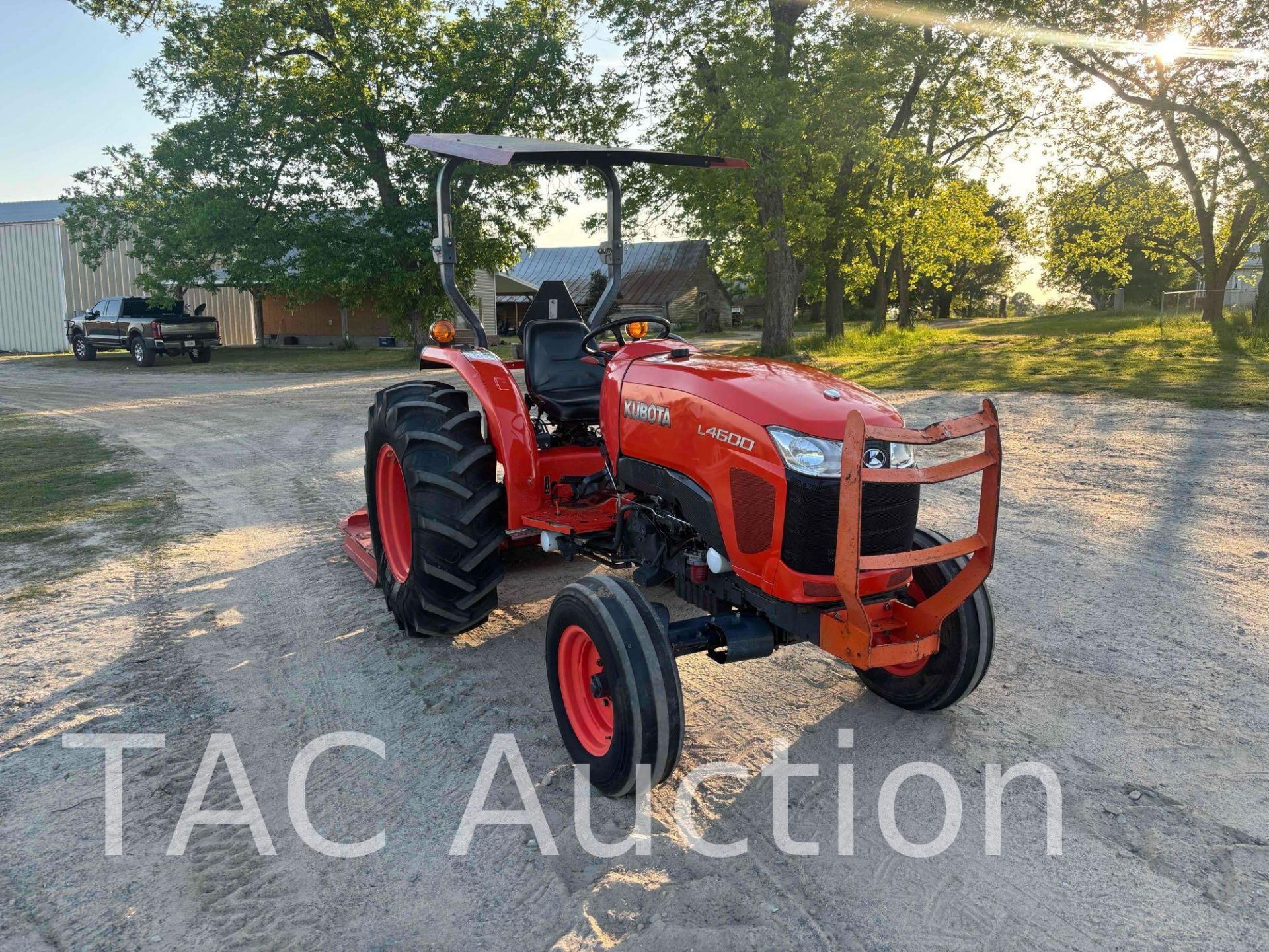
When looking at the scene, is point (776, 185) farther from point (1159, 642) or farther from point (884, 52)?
point (1159, 642)

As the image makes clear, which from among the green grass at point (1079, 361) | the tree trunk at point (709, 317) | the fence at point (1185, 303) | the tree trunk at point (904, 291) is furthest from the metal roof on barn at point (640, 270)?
the fence at point (1185, 303)

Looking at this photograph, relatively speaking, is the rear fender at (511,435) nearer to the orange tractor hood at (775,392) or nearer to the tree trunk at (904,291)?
the orange tractor hood at (775,392)

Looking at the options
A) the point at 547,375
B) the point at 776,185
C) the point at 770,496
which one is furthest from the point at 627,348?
the point at 776,185

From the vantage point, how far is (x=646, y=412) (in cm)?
328

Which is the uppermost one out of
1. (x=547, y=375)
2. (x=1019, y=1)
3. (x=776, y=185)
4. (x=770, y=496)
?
(x=1019, y=1)

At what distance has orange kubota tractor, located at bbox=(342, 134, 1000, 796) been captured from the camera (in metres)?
2.66

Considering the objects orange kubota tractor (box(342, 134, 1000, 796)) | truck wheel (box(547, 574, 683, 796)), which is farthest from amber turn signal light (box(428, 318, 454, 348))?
truck wheel (box(547, 574, 683, 796))

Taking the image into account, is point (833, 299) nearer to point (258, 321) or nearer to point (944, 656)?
point (258, 321)

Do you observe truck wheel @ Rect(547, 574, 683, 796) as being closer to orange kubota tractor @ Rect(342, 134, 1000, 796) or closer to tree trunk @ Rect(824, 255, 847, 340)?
orange kubota tractor @ Rect(342, 134, 1000, 796)

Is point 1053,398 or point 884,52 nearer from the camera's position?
point 1053,398

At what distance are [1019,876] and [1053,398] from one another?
33.6ft

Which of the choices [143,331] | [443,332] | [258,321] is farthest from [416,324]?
[443,332]

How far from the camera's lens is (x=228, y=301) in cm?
3195

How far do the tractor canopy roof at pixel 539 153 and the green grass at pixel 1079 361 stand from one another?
29.2ft
